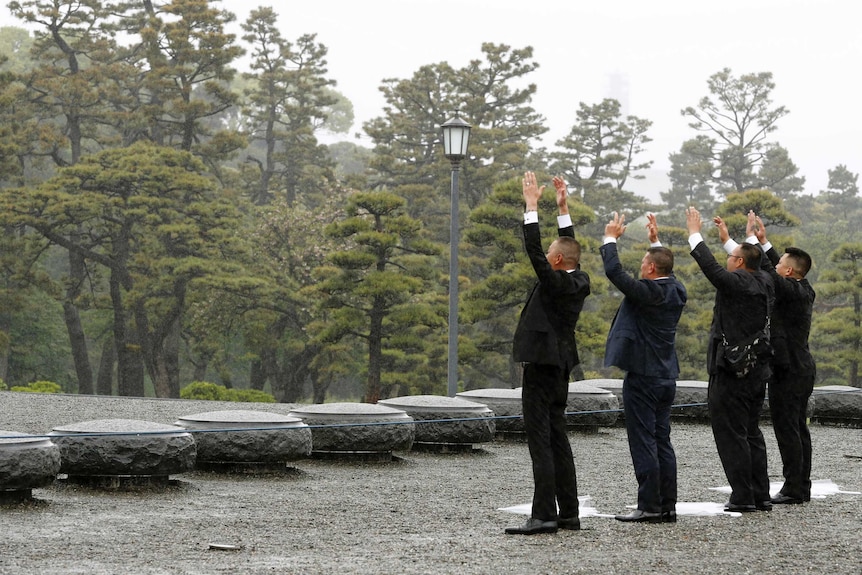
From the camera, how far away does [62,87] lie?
129 ft

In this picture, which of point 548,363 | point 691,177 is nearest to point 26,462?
point 548,363

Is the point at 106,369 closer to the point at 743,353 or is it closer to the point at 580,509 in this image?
the point at 580,509

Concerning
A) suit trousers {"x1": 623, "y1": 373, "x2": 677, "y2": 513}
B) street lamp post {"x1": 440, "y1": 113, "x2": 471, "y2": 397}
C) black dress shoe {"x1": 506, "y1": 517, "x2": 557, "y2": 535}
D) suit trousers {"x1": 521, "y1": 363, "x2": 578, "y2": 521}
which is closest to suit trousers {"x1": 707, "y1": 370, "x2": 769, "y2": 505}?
suit trousers {"x1": 623, "y1": 373, "x2": 677, "y2": 513}

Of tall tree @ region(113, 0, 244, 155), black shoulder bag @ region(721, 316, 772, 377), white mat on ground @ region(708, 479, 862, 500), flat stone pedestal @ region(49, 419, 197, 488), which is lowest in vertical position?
white mat on ground @ region(708, 479, 862, 500)

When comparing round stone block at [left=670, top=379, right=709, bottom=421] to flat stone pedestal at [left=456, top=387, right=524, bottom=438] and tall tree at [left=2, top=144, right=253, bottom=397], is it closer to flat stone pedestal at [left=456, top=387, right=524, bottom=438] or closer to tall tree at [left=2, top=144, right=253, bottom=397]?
flat stone pedestal at [left=456, top=387, right=524, bottom=438]

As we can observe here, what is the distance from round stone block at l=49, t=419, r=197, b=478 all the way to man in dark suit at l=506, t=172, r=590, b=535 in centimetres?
333

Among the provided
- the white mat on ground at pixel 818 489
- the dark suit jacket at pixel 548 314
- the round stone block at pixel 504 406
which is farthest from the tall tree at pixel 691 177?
the dark suit jacket at pixel 548 314

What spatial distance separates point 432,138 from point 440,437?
33414 mm

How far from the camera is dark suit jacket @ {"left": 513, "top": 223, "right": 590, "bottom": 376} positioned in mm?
7191

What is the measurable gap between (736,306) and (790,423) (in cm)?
133

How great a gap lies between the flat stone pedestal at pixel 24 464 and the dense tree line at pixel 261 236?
2122 centimetres

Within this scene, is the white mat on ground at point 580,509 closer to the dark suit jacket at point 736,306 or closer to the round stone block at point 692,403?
the dark suit jacket at point 736,306

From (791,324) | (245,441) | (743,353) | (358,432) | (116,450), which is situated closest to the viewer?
(743,353)

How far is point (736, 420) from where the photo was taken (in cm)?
823
